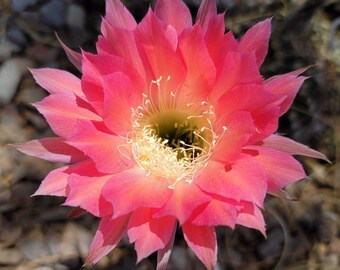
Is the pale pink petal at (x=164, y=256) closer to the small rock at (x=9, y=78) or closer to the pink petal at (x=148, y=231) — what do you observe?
the pink petal at (x=148, y=231)

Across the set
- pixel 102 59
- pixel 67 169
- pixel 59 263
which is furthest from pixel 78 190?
pixel 59 263

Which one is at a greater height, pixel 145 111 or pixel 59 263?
pixel 145 111

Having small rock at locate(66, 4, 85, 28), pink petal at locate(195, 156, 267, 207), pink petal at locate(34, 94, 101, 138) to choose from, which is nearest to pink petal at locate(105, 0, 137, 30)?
pink petal at locate(34, 94, 101, 138)

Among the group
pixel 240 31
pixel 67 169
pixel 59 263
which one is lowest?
pixel 59 263

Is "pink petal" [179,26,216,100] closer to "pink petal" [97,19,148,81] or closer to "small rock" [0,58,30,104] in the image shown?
"pink petal" [97,19,148,81]

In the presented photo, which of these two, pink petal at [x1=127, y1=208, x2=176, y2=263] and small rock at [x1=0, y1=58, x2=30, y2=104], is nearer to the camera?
pink petal at [x1=127, y1=208, x2=176, y2=263]

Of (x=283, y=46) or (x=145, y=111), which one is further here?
(x=283, y=46)

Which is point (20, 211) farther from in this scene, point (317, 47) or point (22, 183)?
point (317, 47)
